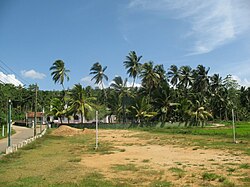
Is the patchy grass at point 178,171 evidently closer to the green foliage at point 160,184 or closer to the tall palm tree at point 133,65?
the green foliage at point 160,184

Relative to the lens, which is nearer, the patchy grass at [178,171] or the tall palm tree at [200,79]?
the patchy grass at [178,171]

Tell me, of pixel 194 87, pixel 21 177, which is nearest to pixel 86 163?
pixel 21 177

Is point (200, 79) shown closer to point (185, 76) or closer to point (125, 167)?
point (185, 76)

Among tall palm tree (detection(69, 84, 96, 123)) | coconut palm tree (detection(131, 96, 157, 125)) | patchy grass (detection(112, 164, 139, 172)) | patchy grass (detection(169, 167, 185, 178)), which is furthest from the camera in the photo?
coconut palm tree (detection(131, 96, 157, 125))

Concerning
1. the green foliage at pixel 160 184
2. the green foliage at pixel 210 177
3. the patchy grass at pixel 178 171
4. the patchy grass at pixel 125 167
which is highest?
the green foliage at pixel 210 177

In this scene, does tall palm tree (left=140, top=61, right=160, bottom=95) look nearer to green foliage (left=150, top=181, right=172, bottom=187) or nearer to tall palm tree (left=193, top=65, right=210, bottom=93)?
tall palm tree (left=193, top=65, right=210, bottom=93)

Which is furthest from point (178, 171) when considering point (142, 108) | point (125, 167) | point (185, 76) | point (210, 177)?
point (185, 76)

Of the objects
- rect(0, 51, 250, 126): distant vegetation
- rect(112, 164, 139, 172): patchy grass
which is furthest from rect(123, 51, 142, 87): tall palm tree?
rect(112, 164, 139, 172): patchy grass

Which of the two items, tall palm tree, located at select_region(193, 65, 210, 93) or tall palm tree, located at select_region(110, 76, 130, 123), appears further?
tall palm tree, located at select_region(193, 65, 210, 93)

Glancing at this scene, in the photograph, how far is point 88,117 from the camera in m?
56.3

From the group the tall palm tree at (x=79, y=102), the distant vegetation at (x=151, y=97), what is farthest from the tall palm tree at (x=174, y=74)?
the tall palm tree at (x=79, y=102)

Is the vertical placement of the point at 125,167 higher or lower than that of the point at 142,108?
lower

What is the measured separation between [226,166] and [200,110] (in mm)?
49157

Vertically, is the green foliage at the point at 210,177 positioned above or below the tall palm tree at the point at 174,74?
below
